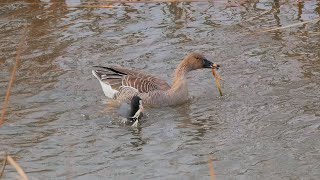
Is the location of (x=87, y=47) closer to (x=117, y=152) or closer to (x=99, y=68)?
(x=99, y=68)

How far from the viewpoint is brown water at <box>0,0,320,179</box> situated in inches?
340

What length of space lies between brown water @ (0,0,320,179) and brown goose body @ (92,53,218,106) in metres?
0.22

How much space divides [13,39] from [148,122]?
4.51 m

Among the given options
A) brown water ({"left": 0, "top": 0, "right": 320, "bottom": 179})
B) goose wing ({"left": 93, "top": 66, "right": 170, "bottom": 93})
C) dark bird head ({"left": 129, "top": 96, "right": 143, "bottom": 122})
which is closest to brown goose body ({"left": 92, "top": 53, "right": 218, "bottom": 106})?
goose wing ({"left": 93, "top": 66, "right": 170, "bottom": 93})

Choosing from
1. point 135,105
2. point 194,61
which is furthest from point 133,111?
point 194,61

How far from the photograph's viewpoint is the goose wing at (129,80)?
11.3 meters

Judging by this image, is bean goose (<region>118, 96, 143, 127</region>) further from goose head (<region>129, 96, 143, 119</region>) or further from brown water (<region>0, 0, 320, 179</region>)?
brown water (<region>0, 0, 320, 179</region>)

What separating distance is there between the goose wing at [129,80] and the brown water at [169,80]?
0.30m

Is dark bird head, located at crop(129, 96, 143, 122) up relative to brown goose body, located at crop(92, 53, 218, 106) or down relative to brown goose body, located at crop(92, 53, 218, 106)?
up

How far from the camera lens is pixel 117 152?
9023mm

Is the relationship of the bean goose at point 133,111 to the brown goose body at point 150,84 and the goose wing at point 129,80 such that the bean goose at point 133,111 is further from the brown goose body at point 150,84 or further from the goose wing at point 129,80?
the goose wing at point 129,80

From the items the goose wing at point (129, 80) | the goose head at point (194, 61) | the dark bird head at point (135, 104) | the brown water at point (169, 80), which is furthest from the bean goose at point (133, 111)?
the goose head at point (194, 61)

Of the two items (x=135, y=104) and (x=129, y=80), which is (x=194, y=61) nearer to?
(x=129, y=80)

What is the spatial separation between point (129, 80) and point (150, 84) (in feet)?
1.18
